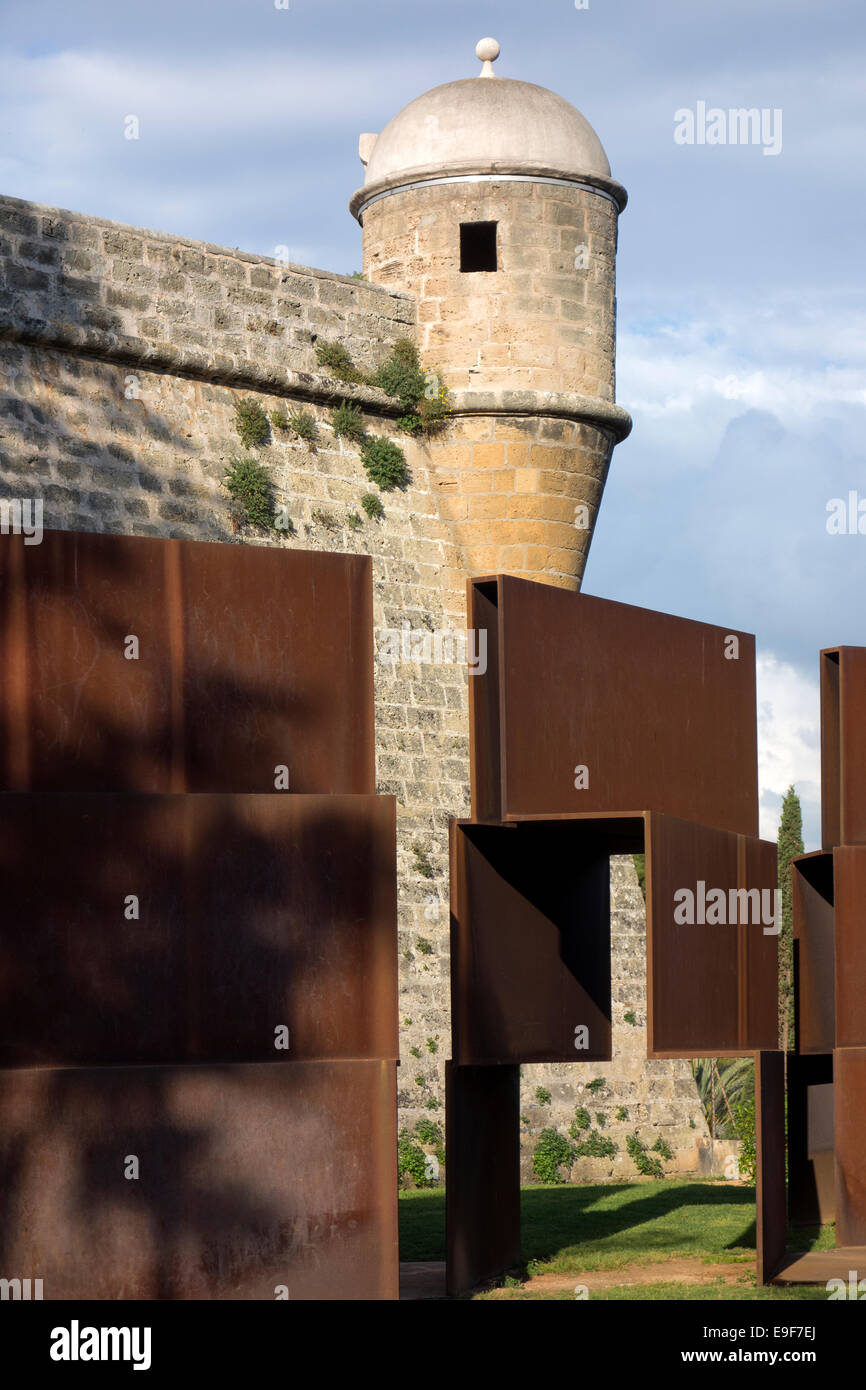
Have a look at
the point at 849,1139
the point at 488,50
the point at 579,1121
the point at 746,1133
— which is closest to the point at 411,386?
the point at 488,50

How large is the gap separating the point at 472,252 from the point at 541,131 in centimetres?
134

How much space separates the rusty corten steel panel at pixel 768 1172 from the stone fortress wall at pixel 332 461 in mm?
6276

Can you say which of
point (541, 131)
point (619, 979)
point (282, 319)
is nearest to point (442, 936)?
point (619, 979)

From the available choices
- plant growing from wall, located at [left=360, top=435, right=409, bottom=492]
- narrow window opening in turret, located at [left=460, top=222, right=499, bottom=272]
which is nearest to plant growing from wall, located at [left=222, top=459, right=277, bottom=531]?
plant growing from wall, located at [left=360, top=435, right=409, bottom=492]

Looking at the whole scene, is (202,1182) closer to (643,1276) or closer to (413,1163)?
(643,1276)

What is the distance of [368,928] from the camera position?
9234 mm

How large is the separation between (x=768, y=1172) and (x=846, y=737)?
9.24 feet

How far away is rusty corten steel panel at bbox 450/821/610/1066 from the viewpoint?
10836 mm

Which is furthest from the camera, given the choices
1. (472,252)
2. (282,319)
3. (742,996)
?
(472,252)

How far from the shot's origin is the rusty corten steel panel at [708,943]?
Result: 1022 centimetres

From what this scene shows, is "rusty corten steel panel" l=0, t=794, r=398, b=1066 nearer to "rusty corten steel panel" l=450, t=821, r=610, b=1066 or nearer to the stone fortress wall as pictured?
Result: "rusty corten steel panel" l=450, t=821, r=610, b=1066

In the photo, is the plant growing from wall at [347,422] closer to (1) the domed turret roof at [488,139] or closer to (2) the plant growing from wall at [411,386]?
(2) the plant growing from wall at [411,386]

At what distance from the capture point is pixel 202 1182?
28.7 ft
